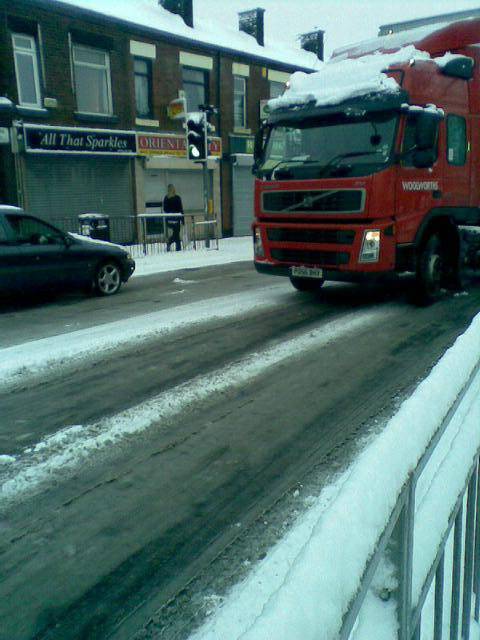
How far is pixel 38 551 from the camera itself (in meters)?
2.92

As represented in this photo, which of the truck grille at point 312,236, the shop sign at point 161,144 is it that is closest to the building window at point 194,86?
the shop sign at point 161,144

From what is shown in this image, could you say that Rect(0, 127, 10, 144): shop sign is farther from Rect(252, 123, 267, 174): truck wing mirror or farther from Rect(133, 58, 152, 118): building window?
Rect(252, 123, 267, 174): truck wing mirror

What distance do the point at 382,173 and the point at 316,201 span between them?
3.29ft

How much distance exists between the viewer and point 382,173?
7652 millimetres

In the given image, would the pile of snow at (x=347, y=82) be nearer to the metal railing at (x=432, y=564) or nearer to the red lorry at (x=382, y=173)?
the red lorry at (x=382, y=173)

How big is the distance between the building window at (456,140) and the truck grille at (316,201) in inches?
79.1

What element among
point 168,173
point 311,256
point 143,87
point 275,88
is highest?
point 275,88

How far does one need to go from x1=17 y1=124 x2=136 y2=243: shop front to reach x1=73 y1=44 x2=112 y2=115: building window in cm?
110

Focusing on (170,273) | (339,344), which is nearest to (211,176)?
(170,273)

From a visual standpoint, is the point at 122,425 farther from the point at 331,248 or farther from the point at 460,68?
the point at 460,68

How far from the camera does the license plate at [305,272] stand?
27.7 ft

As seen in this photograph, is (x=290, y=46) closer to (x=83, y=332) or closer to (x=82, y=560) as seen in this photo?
(x=83, y=332)

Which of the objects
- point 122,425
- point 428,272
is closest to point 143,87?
point 428,272

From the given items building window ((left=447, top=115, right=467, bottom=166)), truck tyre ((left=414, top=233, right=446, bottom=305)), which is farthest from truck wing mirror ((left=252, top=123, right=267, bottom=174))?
truck tyre ((left=414, top=233, right=446, bottom=305))
